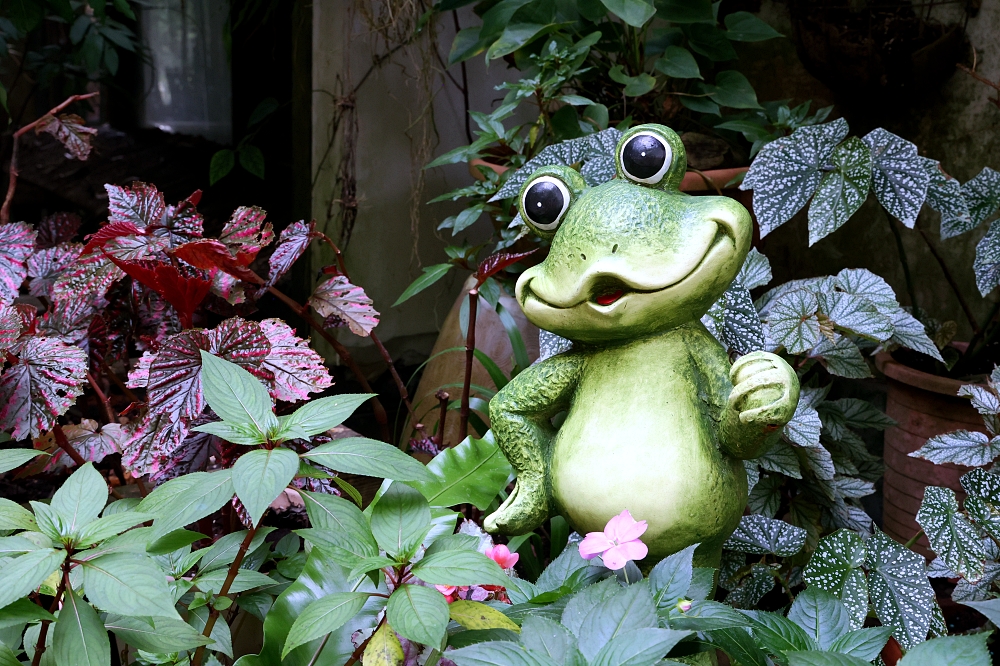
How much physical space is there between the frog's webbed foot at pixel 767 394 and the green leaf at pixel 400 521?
28 centimetres

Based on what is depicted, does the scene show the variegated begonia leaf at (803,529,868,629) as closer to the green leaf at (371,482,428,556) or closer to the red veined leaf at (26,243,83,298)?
the green leaf at (371,482,428,556)

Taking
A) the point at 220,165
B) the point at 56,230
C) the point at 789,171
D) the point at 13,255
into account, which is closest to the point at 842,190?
the point at 789,171

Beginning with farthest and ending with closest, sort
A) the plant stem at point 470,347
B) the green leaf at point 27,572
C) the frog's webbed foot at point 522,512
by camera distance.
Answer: the plant stem at point 470,347
the frog's webbed foot at point 522,512
the green leaf at point 27,572

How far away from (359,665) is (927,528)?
69 centimetres

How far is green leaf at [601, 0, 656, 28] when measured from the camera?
1.26 metres

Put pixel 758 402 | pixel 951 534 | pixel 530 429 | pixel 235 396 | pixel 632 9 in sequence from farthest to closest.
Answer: pixel 632 9
pixel 951 534
pixel 530 429
pixel 758 402
pixel 235 396

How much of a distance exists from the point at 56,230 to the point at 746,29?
4.10 ft

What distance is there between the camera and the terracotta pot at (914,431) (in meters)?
1.33

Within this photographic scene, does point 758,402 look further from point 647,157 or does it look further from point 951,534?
point 951,534

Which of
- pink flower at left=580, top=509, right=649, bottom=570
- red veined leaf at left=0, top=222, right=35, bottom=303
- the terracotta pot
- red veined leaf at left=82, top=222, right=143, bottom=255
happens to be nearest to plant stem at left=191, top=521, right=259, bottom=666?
pink flower at left=580, top=509, right=649, bottom=570

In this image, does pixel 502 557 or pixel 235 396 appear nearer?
pixel 235 396

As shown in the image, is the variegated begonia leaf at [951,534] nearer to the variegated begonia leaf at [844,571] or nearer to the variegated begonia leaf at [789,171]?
the variegated begonia leaf at [844,571]

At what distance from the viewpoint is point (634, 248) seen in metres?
0.71

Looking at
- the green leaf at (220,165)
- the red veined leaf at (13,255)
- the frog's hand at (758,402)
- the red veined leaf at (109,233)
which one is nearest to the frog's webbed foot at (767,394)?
the frog's hand at (758,402)
